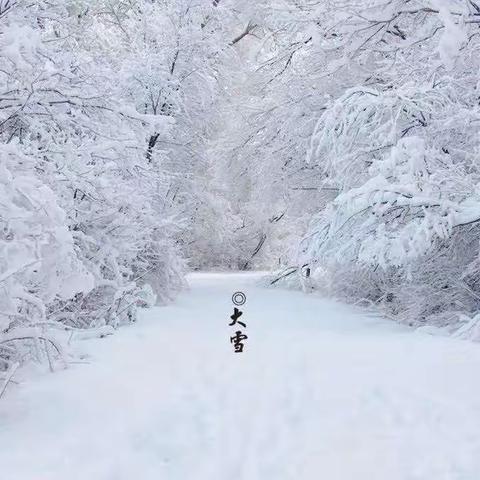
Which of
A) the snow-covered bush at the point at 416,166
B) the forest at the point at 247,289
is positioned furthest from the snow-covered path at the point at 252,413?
the snow-covered bush at the point at 416,166

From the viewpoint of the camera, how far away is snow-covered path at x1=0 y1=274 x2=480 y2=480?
322 cm

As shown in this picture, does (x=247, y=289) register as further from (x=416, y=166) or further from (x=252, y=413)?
(x=252, y=413)

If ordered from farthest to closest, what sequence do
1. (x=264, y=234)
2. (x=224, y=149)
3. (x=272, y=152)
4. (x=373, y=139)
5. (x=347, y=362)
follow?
(x=264, y=234) < (x=224, y=149) < (x=272, y=152) < (x=373, y=139) < (x=347, y=362)

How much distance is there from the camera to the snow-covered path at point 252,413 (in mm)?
3221

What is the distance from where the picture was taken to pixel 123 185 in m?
8.46

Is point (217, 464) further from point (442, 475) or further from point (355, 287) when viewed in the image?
point (355, 287)

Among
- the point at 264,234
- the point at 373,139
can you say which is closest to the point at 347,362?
the point at 373,139

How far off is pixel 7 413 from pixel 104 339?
9.55 feet

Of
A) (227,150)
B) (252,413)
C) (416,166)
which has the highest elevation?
(227,150)

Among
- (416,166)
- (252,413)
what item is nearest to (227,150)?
(416,166)

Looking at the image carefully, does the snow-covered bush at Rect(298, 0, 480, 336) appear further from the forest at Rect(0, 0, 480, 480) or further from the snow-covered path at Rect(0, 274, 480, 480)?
the snow-covered path at Rect(0, 274, 480, 480)

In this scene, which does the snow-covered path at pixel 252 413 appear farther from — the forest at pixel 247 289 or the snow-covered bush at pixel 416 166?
the snow-covered bush at pixel 416 166

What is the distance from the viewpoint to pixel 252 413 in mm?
4133

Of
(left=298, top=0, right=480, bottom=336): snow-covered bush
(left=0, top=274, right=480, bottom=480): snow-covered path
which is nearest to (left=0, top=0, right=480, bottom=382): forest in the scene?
(left=298, top=0, right=480, bottom=336): snow-covered bush
